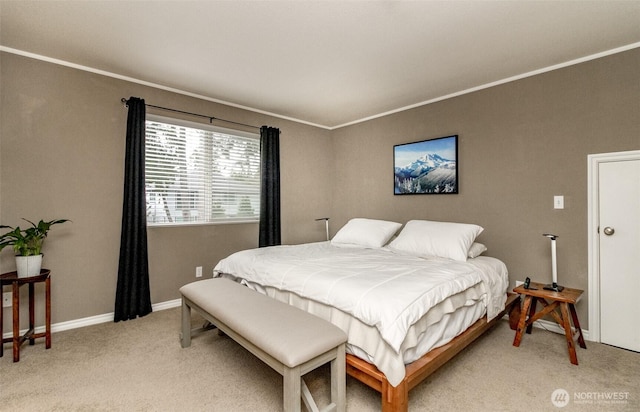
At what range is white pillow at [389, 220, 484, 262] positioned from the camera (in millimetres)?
2734

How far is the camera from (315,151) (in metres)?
4.79

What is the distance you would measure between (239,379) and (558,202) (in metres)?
3.12

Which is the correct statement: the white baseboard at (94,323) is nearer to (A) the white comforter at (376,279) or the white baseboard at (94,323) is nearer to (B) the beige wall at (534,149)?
(B) the beige wall at (534,149)

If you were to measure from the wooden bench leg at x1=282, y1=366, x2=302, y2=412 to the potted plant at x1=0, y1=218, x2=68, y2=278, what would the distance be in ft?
7.76

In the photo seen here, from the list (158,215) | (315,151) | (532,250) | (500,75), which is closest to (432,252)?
(532,250)

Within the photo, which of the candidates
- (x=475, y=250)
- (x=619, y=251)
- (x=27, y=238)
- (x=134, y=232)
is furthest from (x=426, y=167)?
(x=27, y=238)

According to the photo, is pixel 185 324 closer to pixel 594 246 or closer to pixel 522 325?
pixel 522 325

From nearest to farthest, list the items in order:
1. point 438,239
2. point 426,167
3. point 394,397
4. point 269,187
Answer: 1. point 394,397
2. point 438,239
3. point 426,167
4. point 269,187

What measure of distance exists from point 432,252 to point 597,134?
1.73 metres

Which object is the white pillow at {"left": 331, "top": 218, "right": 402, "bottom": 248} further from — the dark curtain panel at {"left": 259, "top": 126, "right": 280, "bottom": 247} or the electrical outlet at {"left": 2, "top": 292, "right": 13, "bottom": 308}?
the electrical outlet at {"left": 2, "top": 292, "right": 13, "bottom": 308}

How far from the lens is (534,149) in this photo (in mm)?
2920

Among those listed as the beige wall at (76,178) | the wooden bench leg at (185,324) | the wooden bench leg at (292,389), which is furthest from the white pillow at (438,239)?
the beige wall at (76,178)

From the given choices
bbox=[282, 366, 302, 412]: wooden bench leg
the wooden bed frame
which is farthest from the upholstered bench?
the wooden bed frame

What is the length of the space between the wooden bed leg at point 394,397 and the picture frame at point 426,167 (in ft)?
8.26
